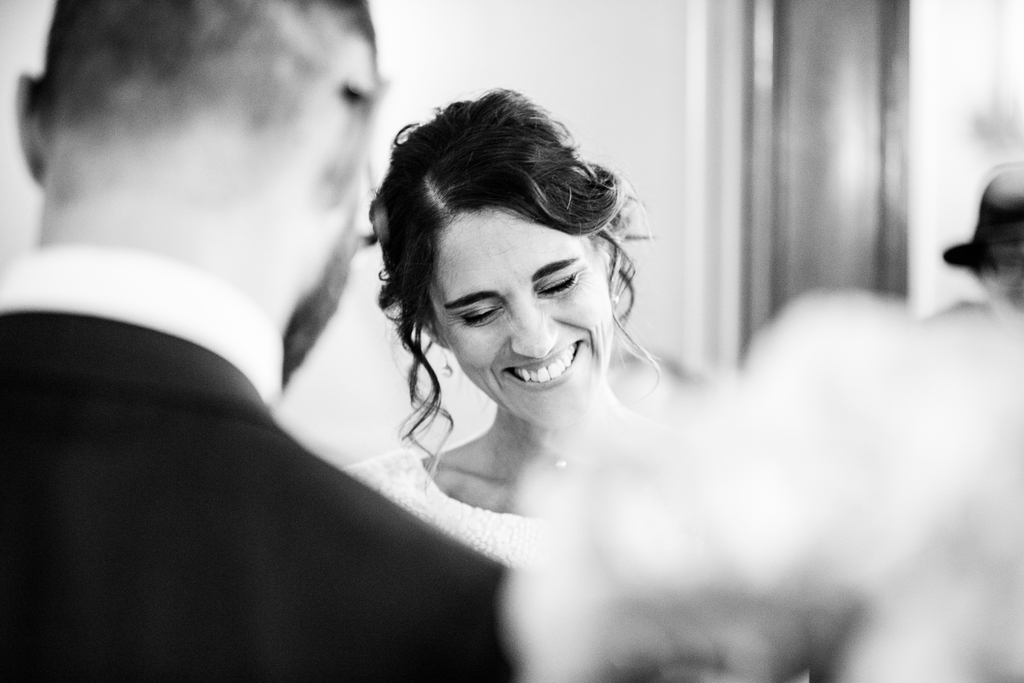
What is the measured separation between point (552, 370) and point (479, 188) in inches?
8.3

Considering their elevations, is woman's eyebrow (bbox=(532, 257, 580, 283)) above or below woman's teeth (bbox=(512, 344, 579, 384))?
above

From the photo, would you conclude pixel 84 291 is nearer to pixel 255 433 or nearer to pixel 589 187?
pixel 255 433

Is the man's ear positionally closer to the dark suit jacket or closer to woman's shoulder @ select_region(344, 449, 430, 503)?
the dark suit jacket

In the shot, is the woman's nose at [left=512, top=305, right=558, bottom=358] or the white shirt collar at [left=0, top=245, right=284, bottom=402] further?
the woman's nose at [left=512, top=305, right=558, bottom=358]

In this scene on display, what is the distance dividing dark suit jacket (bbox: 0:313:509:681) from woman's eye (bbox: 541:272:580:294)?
0.62 metres

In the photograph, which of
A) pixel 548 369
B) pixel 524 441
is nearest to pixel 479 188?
pixel 548 369

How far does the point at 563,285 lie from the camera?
37.1 inches

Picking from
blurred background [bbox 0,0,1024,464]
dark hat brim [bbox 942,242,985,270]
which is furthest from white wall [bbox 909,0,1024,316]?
dark hat brim [bbox 942,242,985,270]

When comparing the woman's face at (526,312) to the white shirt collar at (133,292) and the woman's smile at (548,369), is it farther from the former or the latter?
the white shirt collar at (133,292)

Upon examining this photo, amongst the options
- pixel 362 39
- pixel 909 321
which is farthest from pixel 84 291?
pixel 909 321

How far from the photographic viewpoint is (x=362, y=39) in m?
0.43

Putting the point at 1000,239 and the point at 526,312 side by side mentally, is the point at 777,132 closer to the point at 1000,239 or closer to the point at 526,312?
the point at 1000,239

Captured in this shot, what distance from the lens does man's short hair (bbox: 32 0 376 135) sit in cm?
37

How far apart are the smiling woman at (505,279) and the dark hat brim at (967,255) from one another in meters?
0.68
